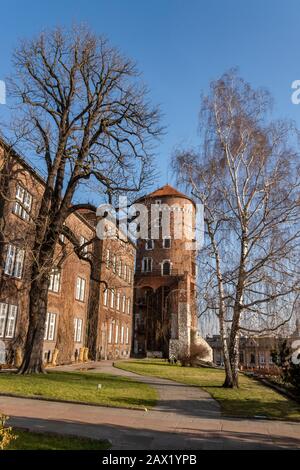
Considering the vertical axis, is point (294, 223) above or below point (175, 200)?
below

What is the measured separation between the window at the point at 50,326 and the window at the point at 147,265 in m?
27.4

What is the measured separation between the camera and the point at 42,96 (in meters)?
21.3

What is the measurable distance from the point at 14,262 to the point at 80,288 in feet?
37.9

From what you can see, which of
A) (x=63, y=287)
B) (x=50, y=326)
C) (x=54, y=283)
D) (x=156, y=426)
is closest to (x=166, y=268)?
(x=63, y=287)

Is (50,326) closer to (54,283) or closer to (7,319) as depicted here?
(54,283)

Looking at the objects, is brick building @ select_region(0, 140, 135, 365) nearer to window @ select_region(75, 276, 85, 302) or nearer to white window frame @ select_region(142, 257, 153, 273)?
window @ select_region(75, 276, 85, 302)

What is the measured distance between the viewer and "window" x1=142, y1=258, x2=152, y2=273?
55531 mm

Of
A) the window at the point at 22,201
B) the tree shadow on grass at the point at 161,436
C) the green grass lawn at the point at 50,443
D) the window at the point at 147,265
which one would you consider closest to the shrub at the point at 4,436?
the green grass lawn at the point at 50,443

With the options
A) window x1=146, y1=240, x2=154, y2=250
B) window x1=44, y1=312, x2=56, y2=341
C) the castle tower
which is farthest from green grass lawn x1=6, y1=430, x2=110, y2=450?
window x1=146, y1=240, x2=154, y2=250

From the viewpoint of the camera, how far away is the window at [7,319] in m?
22.0

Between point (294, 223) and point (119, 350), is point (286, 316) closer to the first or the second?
point (294, 223)

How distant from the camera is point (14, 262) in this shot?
918 inches
